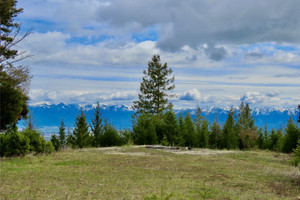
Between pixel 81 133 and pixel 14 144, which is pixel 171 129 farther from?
pixel 14 144

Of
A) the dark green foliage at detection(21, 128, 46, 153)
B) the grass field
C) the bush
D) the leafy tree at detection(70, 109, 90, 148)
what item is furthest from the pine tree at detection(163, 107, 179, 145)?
the bush

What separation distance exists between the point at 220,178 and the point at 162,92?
35.4m

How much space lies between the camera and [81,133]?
95.2ft


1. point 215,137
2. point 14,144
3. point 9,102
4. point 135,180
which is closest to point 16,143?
point 14,144

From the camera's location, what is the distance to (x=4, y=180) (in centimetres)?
809

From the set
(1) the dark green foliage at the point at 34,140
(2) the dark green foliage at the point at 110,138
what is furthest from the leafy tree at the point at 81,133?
(1) the dark green foliage at the point at 34,140

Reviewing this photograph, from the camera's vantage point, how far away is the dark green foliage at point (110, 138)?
26.4 meters

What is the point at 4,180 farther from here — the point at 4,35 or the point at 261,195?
the point at 4,35

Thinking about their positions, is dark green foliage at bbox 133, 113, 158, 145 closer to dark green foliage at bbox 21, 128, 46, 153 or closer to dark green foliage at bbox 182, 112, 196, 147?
dark green foliage at bbox 182, 112, 196, 147

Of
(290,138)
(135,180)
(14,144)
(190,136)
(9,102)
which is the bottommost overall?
(135,180)

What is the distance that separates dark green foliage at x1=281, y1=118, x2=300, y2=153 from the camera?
22.0 m

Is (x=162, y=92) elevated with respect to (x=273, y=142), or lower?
elevated

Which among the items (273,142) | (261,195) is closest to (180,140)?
(273,142)

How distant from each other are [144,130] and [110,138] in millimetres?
3775
